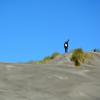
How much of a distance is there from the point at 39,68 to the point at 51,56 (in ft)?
27.3

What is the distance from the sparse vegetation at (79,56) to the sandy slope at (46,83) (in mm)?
2800

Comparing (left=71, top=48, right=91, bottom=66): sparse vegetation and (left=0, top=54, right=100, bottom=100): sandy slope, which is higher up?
(left=71, top=48, right=91, bottom=66): sparse vegetation

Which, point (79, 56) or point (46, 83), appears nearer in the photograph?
point (46, 83)

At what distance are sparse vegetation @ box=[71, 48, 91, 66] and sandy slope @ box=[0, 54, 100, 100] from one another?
2800 mm

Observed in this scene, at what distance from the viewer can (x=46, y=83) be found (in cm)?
1210

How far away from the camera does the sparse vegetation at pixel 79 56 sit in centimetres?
1748

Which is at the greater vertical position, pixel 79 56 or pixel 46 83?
pixel 79 56

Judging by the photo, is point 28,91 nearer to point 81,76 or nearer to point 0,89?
point 0,89

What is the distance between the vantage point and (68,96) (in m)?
10.9

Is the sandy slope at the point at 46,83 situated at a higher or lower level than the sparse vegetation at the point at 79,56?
lower

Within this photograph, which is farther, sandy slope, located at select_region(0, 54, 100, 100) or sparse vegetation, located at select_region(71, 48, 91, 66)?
sparse vegetation, located at select_region(71, 48, 91, 66)

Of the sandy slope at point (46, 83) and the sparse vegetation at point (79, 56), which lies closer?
the sandy slope at point (46, 83)

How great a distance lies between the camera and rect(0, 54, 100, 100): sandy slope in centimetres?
1077

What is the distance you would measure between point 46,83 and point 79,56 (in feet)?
21.2
